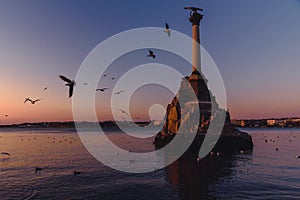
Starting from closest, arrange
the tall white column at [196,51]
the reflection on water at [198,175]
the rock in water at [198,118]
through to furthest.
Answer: the reflection on water at [198,175]
the rock in water at [198,118]
the tall white column at [196,51]

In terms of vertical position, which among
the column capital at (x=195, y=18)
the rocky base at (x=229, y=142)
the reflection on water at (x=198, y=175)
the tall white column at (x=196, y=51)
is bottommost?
the reflection on water at (x=198, y=175)

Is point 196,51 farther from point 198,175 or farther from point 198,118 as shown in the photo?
point 198,175

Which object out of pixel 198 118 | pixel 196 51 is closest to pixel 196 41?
pixel 196 51

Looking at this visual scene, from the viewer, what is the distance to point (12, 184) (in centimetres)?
3300

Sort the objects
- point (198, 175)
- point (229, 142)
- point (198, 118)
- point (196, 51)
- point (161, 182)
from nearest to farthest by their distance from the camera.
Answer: point (161, 182) → point (198, 175) → point (229, 142) → point (198, 118) → point (196, 51)

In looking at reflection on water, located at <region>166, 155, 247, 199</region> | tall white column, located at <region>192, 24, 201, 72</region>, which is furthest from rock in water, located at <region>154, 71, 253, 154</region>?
reflection on water, located at <region>166, 155, 247, 199</region>

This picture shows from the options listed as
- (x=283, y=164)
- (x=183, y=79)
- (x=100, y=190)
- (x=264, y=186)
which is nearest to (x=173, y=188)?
(x=100, y=190)

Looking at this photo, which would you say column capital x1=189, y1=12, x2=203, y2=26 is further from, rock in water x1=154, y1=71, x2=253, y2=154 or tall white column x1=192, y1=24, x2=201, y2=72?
rock in water x1=154, y1=71, x2=253, y2=154

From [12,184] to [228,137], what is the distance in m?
54.8

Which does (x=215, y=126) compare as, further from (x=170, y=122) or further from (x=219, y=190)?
(x=219, y=190)

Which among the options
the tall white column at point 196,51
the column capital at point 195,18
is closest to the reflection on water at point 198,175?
the tall white column at point 196,51

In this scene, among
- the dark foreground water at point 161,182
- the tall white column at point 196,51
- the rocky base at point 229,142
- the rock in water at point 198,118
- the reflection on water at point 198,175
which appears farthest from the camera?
the tall white column at point 196,51

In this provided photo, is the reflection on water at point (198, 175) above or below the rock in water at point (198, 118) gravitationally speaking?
below

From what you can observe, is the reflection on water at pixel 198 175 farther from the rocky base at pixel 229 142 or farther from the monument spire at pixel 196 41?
the monument spire at pixel 196 41
